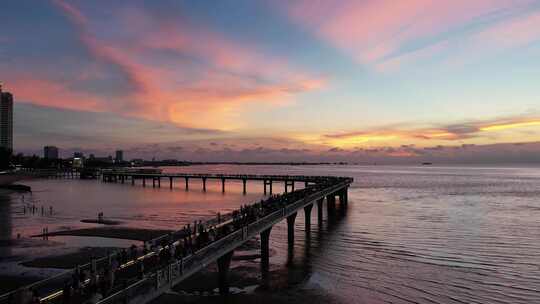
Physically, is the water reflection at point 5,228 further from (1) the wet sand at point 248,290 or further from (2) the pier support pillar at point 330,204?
(2) the pier support pillar at point 330,204

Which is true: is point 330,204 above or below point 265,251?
above

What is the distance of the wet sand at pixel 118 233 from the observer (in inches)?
1399

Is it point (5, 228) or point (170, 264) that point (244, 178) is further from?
point (170, 264)

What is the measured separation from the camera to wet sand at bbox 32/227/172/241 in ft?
117

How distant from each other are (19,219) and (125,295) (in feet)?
133

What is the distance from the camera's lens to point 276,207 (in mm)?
32250

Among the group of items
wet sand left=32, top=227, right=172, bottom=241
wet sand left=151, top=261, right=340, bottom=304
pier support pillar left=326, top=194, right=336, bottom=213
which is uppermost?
pier support pillar left=326, top=194, right=336, bottom=213

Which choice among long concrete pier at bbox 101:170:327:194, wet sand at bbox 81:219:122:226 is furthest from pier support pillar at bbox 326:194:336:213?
wet sand at bbox 81:219:122:226

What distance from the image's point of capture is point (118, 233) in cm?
3700

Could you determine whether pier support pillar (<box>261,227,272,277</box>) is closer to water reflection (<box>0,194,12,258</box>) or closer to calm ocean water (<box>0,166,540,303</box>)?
calm ocean water (<box>0,166,540,303</box>)

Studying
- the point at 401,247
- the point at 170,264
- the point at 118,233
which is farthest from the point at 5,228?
the point at 401,247

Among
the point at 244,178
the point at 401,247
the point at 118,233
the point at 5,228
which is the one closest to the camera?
the point at 401,247

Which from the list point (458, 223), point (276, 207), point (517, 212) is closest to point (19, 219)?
point (276, 207)

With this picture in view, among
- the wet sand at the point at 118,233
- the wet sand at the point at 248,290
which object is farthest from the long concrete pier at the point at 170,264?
the wet sand at the point at 118,233
